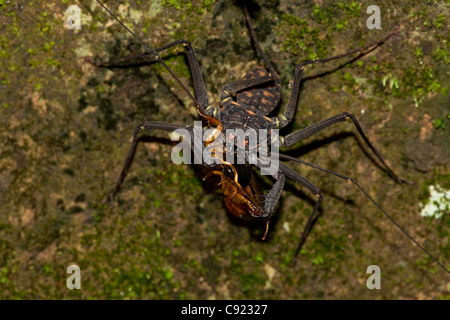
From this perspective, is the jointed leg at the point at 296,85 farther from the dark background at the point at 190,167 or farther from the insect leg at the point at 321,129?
the insect leg at the point at 321,129

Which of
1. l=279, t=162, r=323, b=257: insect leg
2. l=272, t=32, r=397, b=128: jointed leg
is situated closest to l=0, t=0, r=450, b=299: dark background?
l=272, t=32, r=397, b=128: jointed leg

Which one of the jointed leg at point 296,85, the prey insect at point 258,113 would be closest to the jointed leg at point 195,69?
the prey insect at point 258,113

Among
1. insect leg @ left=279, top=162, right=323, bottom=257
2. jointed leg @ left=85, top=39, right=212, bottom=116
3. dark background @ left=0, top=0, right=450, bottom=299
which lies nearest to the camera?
jointed leg @ left=85, top=39, right=212, bottom=116

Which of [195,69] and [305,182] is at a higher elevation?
[195,69]

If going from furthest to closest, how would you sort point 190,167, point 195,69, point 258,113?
point 190,167, point 258,113, point 195,69

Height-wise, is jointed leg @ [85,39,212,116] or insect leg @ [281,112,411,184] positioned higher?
jointed leg @ [85,39,212,116]

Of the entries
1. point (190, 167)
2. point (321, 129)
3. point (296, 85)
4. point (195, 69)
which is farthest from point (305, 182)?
point (195, 69)

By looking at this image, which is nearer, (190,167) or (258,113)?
(258,113)

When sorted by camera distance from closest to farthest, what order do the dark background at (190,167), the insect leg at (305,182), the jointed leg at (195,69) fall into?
the jointed leg at (195,69) < the insect leg at (305,182) < the dark background at (190,167)

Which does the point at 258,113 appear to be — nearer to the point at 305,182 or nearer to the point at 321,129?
the point at 321,129

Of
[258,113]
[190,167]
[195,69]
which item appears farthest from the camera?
[190,167]

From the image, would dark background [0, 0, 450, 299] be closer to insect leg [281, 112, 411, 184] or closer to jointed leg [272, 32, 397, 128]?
jointed leg [272, 32, 397, 128]
